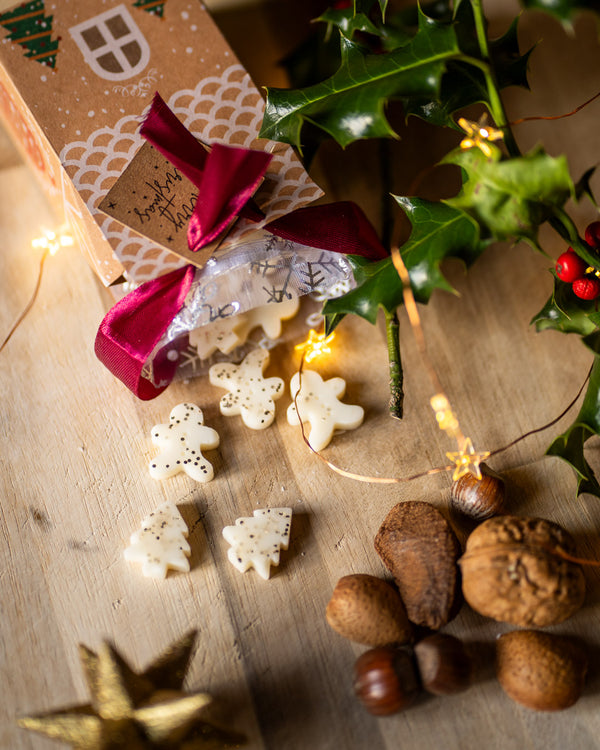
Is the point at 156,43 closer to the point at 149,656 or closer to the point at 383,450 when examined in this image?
the point at 383,450

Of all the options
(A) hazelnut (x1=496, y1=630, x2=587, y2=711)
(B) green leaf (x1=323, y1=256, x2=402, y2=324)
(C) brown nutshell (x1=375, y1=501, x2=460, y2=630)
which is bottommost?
(A) hazelnut (x1=496, y1=630, x2=587, y2=711)

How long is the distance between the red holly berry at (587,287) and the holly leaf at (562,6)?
29 centimetres

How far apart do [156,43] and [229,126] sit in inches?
5.9

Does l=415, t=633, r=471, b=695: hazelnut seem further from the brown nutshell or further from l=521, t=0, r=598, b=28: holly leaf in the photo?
l=521, t=0, r=598, b=28: holly leaf

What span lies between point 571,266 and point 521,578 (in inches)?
14.5

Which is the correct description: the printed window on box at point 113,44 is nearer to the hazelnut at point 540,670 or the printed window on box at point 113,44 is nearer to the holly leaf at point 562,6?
the holly leaf at point 562,6

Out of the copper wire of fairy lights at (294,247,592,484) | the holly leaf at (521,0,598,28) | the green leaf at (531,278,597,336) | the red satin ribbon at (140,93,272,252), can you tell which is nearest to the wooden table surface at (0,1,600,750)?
the copper wire of fairy lights at (294,247,592,484)

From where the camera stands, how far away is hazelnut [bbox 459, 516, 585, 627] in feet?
2.37

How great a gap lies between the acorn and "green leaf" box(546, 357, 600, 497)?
0.08 metres

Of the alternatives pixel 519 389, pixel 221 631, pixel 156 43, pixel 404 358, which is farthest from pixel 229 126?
pixel 221 631

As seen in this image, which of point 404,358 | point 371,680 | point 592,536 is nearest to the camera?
point 371,680

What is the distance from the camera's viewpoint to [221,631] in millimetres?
816

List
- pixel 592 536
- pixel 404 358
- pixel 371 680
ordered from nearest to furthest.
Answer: pixel 371 680, pixel 592 536, pixel 404 358

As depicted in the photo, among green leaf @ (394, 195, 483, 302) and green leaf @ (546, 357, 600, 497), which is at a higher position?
green leaf @ (394, 195, 483, 302)
